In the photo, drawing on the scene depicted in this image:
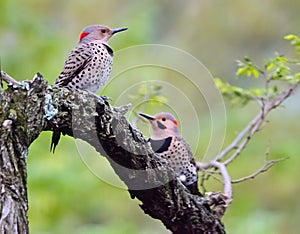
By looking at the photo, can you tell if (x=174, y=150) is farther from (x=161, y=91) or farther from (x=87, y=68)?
(x=161, y=91)

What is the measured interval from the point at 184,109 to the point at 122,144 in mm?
3176

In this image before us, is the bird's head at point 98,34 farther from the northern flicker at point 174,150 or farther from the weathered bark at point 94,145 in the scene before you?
the weathered bark at point 94,145

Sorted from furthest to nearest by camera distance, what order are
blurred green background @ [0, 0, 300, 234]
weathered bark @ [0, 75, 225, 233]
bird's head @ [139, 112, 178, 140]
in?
blurred green background @ [0, 0, 300, 234] → bird's head @ [139, 112, 178, 140] → weathered bark @ [0, 75, 225, 233]

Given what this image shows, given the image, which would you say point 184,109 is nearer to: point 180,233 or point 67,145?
point 67,145

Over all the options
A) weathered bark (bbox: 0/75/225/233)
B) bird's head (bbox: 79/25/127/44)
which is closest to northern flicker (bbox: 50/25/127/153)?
bird's head (bbox: 79/25/127/44)

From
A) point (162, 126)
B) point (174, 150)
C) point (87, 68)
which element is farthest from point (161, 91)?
point (87, 68)

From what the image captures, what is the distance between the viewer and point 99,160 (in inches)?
198

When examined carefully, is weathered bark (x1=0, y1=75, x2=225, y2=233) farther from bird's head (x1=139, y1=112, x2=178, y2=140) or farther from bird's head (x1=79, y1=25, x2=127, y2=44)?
bird's head (x1=79, y1=25, x2=127, y2=44)

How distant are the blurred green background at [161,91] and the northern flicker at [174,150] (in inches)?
23.5

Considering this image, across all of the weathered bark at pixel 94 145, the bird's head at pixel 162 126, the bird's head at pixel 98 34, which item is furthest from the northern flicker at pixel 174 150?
the bird's head at pixel 98 34

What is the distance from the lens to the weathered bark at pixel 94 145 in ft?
5.62

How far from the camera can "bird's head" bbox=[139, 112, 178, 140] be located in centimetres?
289

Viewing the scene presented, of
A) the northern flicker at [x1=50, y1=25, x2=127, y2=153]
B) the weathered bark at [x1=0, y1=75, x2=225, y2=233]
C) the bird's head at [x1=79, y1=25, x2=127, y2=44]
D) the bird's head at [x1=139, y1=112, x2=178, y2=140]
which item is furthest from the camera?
the bird's head at [x1=139, y1=112, x2=178, y2=140]

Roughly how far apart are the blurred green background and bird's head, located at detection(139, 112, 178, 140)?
56 cm
